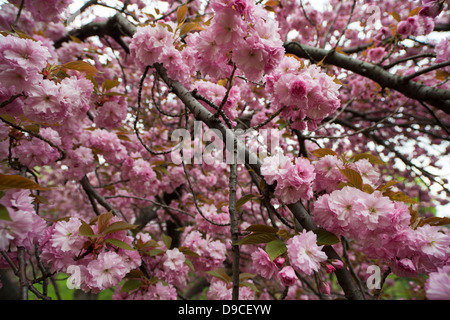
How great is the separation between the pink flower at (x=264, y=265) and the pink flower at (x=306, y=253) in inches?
5.1

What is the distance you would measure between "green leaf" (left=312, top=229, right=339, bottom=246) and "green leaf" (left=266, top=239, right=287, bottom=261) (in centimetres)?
15

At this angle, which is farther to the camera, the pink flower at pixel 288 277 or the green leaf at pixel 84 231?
the green leaf at pixel 84 231

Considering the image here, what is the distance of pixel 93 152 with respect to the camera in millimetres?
2049

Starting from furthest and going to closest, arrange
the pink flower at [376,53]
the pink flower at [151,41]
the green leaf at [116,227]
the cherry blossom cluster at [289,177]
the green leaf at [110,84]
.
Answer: the pink flower at [376,53], the green leaf at [110,84], the pink flower at [151,41], the green leaf at [116,227], the cherry blossom cluster at [289,177]

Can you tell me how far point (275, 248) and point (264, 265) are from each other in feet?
0.46

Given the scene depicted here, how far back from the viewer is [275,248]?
0.97 meters

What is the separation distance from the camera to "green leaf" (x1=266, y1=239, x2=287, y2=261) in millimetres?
932

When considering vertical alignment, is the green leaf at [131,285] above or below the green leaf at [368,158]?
below

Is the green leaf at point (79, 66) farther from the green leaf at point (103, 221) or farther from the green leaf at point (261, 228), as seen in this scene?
the green leaf at point (261, 228)

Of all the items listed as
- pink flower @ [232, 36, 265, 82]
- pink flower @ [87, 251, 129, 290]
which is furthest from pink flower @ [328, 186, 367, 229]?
pink flower @ [87, 251, 129, 290]

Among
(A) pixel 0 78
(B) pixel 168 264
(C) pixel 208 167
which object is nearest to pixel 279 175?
(B) pixel 168 264

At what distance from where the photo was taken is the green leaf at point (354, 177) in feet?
3.42

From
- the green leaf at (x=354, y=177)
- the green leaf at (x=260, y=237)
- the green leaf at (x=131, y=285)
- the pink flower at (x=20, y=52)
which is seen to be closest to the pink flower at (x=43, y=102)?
the pink flower at (x=20, y=52)
